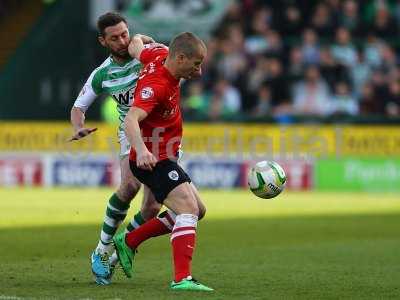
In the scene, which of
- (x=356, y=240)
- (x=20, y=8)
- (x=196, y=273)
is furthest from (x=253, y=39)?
(x=196, y=273)

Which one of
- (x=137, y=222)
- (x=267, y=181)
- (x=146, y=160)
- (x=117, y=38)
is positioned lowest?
(x=137, y=222)

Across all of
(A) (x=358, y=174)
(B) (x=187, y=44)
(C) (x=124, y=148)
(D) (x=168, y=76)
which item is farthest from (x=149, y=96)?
(A) (x=358, y=174)

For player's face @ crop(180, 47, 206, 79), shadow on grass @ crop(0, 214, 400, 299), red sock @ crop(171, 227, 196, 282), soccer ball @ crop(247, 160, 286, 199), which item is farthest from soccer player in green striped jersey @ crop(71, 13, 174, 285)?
player's face @ crop(180, 47, 206, 79)

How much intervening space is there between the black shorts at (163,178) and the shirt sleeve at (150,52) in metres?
0.91

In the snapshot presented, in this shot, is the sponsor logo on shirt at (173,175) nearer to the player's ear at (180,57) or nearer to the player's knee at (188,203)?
the player's knee at (188,203)

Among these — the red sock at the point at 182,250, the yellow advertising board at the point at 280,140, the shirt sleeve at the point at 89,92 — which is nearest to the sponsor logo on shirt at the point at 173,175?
the red sock at the point at 182,250

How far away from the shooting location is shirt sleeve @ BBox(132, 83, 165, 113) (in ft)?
26.2

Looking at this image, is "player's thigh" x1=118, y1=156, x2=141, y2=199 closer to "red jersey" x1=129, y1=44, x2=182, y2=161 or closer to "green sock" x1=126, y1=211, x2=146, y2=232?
"green sock" x1=126, y1=211, x2=146, y2=232

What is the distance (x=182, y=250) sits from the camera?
8.02m

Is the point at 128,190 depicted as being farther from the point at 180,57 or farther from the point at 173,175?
the point at 180,57

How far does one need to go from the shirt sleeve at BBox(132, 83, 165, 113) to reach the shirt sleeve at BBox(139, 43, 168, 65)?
0.68 m

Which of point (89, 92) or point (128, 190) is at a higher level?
point (89, 92)

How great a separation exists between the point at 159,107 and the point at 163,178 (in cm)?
53

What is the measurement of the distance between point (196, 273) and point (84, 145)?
521 inches
